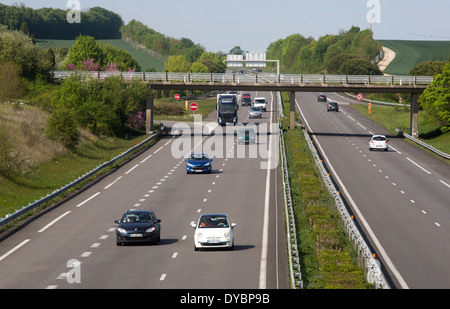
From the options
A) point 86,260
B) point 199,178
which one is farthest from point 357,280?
point 199,178

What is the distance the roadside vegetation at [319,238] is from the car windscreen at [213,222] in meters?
3.26

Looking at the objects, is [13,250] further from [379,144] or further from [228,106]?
[228,106]

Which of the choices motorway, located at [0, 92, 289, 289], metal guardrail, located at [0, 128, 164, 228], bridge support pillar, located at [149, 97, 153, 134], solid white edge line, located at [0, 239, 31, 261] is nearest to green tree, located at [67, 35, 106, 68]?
bridge support pillar, located at [149, 97, 153, 134]

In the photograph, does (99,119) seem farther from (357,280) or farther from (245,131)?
(357,280)

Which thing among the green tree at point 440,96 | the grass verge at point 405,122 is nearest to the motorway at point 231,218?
the green tree at point 440,96

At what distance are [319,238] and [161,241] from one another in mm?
6617

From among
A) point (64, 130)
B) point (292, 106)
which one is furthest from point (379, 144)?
point (64, 130)

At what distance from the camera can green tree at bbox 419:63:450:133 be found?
267 ft

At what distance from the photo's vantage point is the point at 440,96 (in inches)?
3201

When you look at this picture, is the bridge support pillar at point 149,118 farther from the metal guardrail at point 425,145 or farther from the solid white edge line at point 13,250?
the solid white edge line at point 13,250

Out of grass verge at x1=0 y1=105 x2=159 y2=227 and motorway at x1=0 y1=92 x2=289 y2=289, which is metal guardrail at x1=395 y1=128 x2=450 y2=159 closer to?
motorway at x1=0 y1=92 x2=289 y2=289

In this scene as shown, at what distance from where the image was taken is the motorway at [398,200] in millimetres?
28925

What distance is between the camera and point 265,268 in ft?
88.3
